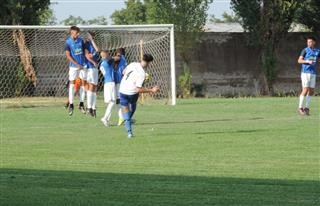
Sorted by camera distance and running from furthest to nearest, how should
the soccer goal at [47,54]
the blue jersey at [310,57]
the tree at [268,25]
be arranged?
the tree at [268,25] < the soccer goal at [47,54] < the blue jersey at [310,57]

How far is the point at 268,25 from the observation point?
43.5 metres

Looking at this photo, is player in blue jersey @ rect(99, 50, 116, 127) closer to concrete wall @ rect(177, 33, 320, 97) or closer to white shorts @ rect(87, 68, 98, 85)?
white shorts @ rect(87, 68, 98, 85)

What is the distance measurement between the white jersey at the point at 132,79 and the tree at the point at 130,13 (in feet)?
151

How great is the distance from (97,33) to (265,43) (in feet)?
37.7

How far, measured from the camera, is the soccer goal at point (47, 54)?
3538cm

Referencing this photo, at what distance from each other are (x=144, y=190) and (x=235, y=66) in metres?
34.6

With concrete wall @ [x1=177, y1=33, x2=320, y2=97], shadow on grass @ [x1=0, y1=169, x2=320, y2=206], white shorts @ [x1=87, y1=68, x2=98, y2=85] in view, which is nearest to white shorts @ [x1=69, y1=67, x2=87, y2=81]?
white shorts @ [x1=87, y1=68, x2=98, y2=85]

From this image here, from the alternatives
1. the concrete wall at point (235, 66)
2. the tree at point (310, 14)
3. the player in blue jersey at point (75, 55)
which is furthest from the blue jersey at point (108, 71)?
the tree at point (310, 14)

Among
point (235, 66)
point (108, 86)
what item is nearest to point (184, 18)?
point (235, 66)

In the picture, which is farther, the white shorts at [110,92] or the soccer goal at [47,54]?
the soccer goal at [47,54]

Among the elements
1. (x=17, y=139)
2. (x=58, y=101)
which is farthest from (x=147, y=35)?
(x=17, y=139)

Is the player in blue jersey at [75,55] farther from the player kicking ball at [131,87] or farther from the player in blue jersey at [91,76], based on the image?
the player kicking ball at [131,87]

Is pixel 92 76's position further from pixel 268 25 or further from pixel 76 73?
pixel 268 25

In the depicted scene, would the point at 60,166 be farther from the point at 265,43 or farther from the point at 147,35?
the point at 265,43
